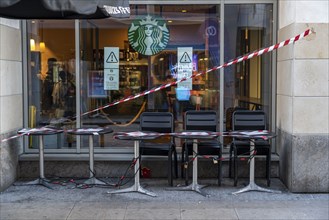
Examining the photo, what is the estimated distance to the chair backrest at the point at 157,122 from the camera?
7.70 meters

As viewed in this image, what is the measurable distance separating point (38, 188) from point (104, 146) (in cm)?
144

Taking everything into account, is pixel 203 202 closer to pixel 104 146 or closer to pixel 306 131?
pixel 306 131

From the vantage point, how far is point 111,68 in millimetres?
8242

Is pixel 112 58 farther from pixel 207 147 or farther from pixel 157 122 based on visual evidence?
pixel 207 147

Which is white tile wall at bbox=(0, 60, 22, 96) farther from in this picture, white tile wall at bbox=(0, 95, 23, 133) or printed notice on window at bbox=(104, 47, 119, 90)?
printed notice on window at bbox=(104, 47, 119, 90)

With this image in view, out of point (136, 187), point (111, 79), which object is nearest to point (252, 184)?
point (136, 187)

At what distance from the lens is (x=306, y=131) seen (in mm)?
6934

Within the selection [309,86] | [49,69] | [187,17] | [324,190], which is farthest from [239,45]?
[49,69]

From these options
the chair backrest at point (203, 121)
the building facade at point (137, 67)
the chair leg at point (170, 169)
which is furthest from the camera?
the building facade at point (137, 67)

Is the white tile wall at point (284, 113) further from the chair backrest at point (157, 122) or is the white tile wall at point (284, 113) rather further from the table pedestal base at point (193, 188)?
the chair backrest at point (157, 122)

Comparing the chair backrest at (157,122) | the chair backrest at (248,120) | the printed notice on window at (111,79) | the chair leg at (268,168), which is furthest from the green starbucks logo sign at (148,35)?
the chair leg at (268,168)

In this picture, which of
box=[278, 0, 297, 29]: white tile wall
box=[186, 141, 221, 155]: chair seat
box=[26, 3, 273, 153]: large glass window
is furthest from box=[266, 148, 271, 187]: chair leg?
box=[278, 0, 297, 29]: white tile wall

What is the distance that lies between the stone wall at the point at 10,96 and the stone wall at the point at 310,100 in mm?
4428

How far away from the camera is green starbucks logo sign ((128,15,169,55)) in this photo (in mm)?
8227
